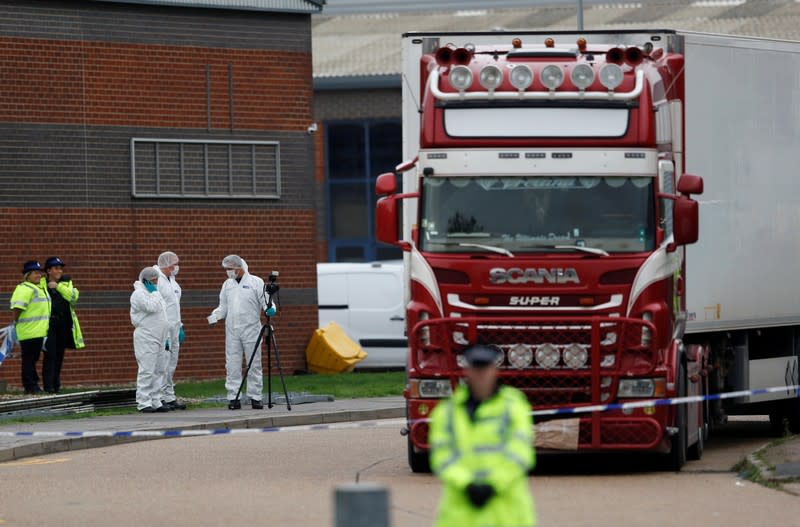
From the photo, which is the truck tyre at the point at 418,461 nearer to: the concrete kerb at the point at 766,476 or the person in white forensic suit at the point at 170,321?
the concrete kerb at the point at 766,476

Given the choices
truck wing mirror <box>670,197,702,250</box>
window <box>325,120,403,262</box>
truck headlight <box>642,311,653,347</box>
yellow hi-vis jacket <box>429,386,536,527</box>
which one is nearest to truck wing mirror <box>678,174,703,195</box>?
truck wing mirror <box>670,197,702,250</box>

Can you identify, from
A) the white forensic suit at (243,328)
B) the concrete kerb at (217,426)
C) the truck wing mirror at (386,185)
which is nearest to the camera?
the truck wing mirror at (386,185)

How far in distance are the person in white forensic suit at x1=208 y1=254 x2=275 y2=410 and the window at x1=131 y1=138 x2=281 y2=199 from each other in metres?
6.14

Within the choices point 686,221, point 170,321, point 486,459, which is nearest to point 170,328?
point 170,321

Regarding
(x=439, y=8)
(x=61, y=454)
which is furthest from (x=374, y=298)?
(x=439, y=8)

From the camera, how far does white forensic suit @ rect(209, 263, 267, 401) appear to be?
867 inches

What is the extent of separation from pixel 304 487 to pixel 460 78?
356cm

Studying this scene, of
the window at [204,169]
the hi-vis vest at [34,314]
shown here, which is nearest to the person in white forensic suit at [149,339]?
the hi-vis vest at [34,314]

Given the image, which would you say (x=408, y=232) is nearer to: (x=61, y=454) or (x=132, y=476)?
(x=132, y=476)

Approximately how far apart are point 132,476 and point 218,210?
1348cm

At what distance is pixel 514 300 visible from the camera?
14.1 meters

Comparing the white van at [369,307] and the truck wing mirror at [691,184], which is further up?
the truck wing mirror at [691,184]

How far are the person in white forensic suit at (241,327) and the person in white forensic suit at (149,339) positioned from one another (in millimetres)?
679

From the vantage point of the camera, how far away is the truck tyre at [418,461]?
14.8m
